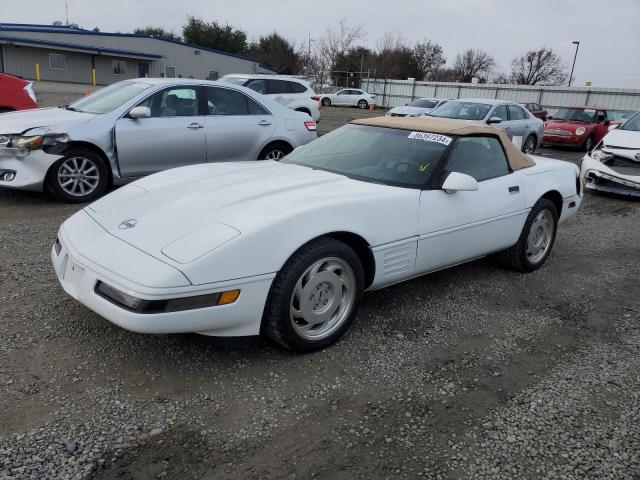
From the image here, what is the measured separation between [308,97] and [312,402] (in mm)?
12491

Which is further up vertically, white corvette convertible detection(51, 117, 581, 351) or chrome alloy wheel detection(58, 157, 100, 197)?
white corvette convertible detection(51, 117, 581, 351)

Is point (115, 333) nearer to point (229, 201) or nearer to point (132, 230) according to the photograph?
point (132, 230)

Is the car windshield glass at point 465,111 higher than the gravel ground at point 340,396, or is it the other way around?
the car windshield glass at point 465,111

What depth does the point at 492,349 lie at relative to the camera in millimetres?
3369

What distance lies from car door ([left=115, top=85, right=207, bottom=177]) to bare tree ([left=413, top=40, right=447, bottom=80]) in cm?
5072

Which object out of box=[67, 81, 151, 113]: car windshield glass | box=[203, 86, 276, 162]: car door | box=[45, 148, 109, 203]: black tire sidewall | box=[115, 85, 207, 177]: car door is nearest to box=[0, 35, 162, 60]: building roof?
box=[67, 81, 151, 113]: car windshield glass

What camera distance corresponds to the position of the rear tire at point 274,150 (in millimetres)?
7406

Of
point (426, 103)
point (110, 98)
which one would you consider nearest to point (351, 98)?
point (426, 103)

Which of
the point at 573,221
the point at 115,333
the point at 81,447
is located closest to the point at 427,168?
A: the point at 115,333

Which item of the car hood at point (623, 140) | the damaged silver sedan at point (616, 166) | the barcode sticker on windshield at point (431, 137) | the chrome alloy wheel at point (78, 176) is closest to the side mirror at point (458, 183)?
the barcode sticker on windshield at point (431, 137)

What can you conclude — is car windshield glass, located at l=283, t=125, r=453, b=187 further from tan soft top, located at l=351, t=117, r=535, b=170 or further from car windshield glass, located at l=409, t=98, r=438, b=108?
car windshield glass, located at l=409, t=98, r=438, b=108

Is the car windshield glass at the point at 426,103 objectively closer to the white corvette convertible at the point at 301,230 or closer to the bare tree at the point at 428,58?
the white corvette convertible at the point at 301,230

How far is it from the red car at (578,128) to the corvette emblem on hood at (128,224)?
51.5 feet

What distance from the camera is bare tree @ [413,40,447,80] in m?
54.2
